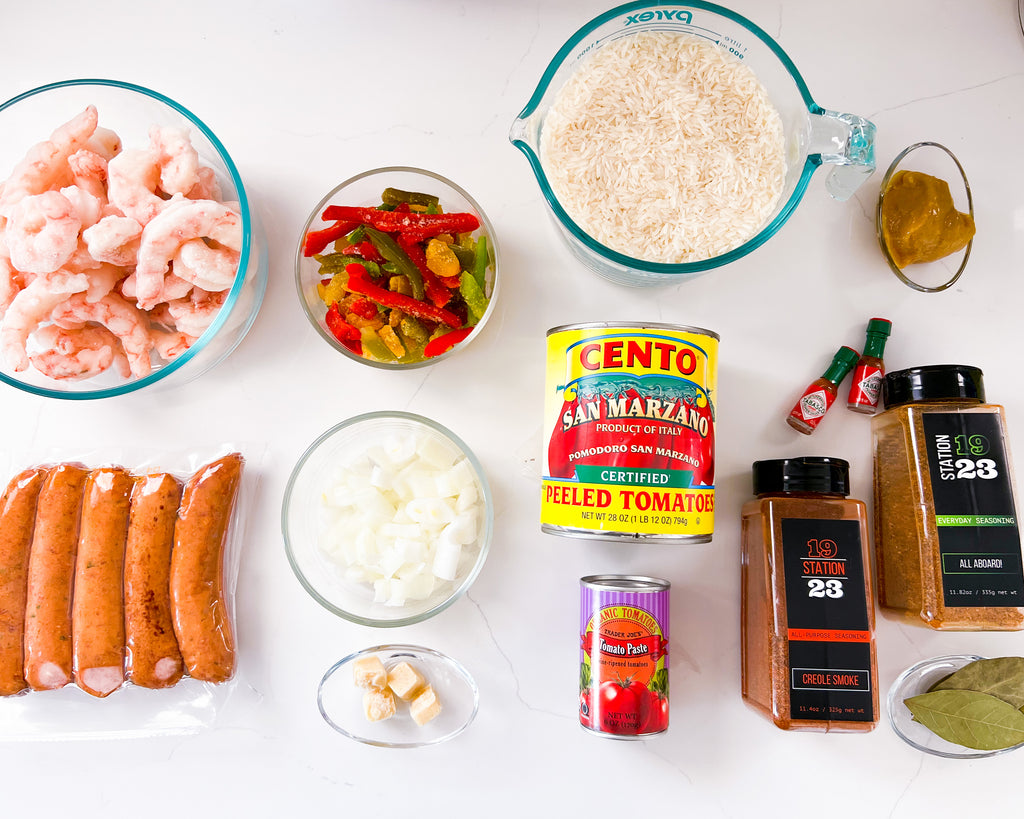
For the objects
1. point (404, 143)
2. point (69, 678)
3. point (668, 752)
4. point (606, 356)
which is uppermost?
point (404, 143)

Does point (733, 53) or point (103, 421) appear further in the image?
point (103, 421)

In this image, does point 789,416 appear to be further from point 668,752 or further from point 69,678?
point 69,678

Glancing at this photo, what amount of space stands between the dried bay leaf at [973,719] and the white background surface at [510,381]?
9cm

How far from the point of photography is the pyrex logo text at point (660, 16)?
0.98 m

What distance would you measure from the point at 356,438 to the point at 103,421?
46cm

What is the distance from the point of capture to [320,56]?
1.15 meters

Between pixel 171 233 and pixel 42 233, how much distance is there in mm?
164

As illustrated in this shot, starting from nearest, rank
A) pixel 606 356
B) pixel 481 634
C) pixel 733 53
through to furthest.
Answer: pixel 606 356
pixel 733 53
pixel 481 634

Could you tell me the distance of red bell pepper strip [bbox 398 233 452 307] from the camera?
1.00 meters

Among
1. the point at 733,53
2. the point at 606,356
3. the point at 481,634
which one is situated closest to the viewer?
the point at 606,356

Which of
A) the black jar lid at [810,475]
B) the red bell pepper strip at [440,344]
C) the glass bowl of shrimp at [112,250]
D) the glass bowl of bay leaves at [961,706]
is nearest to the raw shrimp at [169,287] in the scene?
the glass bowl of shrimp at [112,250]

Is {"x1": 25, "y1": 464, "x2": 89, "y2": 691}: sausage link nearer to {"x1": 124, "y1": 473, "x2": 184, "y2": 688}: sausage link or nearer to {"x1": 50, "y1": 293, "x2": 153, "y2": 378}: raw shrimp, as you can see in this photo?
{"x1": 124, "y1": 473, "x2": 184, "y2": 688}: sausage link

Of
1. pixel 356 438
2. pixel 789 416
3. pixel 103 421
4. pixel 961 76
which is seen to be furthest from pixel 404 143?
pixel 961 76

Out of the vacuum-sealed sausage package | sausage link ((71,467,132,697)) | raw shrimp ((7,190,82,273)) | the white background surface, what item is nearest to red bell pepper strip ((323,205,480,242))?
the white background surface
